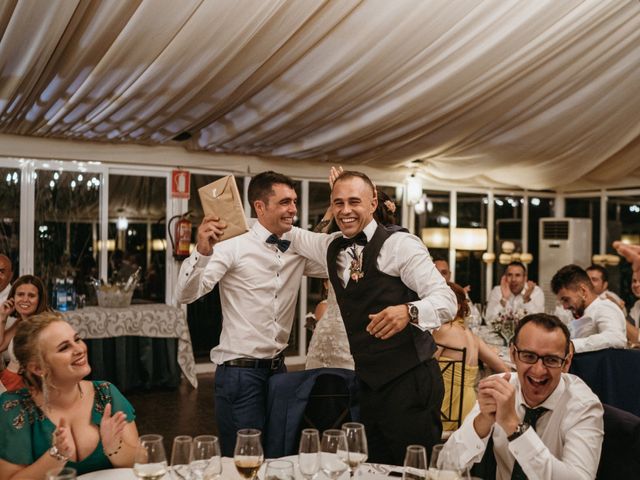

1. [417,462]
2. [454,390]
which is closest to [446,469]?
[417,462]

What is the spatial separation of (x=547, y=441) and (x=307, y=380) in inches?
41.0

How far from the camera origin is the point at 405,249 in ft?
8.73

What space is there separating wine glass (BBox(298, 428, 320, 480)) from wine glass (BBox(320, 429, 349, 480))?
0.01 meters

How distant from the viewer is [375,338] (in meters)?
2.68

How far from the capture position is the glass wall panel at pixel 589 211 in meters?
10.3

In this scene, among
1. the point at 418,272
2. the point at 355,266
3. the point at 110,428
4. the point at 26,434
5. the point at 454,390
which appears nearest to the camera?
the point at 110,428

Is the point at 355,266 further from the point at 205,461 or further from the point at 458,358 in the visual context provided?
the point at 458,358

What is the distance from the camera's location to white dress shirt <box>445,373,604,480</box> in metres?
1.93

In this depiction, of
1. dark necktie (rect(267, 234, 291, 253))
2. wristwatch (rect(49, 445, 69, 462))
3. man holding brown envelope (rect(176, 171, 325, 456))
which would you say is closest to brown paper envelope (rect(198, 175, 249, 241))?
man holding brown envelope (rect(176, 171, 325, 456))

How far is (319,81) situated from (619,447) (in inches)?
153

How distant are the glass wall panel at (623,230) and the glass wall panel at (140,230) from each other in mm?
6209

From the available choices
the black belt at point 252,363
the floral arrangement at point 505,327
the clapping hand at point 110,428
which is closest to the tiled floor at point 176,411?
the black belt at point 252,363

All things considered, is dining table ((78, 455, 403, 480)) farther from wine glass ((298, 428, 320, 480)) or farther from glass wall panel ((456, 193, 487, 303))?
glass wall panel ((456, 193, 487, 303))

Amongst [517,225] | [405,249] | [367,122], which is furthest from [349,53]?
[517,225]
